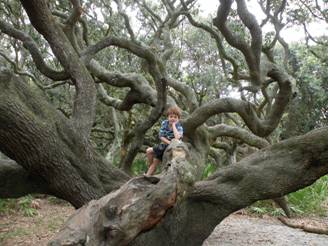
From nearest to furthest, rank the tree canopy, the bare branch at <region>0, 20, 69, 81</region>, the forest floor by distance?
the tree canopy < the bare branch at <region>0, 20, 69, 81</region> < the forest floor

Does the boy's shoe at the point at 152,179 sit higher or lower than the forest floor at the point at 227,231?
higher

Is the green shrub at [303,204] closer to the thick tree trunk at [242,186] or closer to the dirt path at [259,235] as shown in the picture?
the dirt path at [259,235]

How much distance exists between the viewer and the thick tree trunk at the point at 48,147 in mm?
4328

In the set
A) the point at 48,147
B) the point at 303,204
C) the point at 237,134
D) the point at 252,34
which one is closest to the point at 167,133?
the point at 48,147

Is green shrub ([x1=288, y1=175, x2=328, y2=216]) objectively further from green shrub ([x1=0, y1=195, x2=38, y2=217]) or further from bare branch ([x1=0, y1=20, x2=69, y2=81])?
bare branch ([x1=0, y1=20, x2=69, y2=81])

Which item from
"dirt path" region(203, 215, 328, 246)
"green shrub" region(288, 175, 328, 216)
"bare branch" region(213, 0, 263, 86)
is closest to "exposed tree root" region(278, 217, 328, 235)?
"dirt path" region(203, 215, 328, 246)

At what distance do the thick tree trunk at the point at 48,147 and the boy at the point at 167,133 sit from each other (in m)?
0.59

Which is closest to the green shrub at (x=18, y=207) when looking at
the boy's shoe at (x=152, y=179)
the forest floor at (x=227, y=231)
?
the forest floor at (x=227, y=231)

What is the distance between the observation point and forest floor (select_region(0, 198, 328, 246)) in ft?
26.7

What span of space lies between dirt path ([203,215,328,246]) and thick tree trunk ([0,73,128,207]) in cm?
346

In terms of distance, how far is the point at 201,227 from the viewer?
570cm

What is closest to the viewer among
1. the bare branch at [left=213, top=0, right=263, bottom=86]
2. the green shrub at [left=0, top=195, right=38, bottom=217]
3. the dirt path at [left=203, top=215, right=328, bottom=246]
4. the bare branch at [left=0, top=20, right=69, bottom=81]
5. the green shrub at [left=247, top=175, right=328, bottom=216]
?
the bare branch at [left=213, top=0, right=263, bottom=86]

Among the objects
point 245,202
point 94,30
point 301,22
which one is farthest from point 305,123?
point 245,202

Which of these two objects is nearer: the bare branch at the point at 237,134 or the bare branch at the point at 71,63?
the bare branch at the point at 71,63
